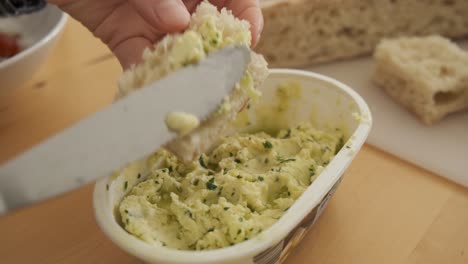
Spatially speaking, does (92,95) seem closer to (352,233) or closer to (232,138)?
(232,138)

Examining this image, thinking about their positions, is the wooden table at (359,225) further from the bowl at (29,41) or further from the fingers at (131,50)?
the fingers at (131,50)

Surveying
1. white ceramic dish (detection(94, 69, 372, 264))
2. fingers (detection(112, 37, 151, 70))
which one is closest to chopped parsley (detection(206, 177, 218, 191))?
white ceramic dish (detection(94, 69, 372, 264))

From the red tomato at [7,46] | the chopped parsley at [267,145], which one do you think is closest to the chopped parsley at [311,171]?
the chopped parsley at [267,145]

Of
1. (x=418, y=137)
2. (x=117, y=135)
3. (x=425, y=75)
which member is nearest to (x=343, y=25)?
(x=425, y=75)

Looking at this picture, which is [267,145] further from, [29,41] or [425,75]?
[29,41]

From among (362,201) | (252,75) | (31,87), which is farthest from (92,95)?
(362,201)
